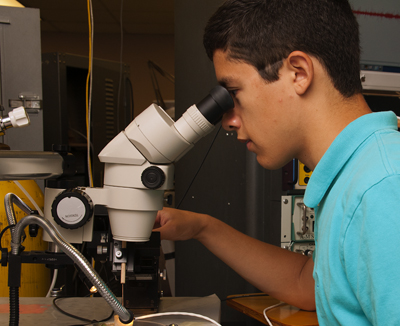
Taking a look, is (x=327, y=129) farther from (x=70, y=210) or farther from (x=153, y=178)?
(x=70, y=210)

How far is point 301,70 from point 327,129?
114mm

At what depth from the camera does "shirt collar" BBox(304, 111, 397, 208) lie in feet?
1.92

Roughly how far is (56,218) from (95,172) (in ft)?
5.33

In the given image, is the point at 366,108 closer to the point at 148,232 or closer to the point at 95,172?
the point at 148,232

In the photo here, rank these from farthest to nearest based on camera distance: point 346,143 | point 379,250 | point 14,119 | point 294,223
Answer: point 294,223, point 14,119, point 346,143, point 379,250

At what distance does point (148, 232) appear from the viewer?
785mm

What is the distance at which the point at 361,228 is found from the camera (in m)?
0.45

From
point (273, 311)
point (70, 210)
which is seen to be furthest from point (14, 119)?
point (273, 311)

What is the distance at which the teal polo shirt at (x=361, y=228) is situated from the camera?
1.40 feet

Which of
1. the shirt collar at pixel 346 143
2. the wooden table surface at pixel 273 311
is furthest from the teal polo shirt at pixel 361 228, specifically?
the wooden table surface at pixel 273 311

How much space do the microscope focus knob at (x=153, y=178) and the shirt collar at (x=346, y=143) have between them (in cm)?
29

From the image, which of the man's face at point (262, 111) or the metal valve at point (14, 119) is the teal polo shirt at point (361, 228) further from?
the metal valve at point (14, 119)

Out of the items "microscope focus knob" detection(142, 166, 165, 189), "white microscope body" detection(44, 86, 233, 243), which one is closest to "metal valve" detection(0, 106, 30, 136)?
"white microscope body" detection(44, 86, 233, 243)

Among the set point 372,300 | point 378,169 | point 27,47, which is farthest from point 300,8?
point 27,47
